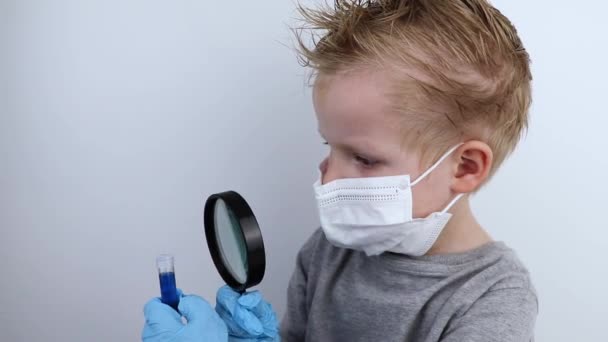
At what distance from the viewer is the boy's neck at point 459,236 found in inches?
48.3

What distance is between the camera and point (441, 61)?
106cm

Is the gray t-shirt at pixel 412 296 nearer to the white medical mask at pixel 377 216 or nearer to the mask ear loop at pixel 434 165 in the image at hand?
the white medical mask at pixel 377 216

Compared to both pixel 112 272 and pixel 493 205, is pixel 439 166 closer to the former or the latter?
pixel 493 205

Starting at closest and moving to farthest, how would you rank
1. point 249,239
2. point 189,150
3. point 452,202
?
1. point 249,239
2. point 452,202
3. point 189,150

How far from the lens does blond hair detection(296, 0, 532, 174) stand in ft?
3.50

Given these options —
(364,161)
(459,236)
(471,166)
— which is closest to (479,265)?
(459,236)

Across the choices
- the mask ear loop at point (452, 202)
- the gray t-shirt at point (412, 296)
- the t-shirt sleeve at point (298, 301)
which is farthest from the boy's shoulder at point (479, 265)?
the t-shirt sleeve at point (298, 301)

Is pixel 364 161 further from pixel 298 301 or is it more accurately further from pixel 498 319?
pixel 298 301

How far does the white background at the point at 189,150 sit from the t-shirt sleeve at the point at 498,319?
32 centimetres

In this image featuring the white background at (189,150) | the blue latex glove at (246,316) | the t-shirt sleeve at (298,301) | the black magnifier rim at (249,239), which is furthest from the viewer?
the t-shirt sleeve at (298,301)

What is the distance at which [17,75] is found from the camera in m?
1.42

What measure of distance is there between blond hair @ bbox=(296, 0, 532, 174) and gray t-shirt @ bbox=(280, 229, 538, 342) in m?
0.24

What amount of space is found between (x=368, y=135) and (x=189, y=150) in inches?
21.3

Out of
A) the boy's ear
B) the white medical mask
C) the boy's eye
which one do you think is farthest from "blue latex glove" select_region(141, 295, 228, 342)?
the boy's ear
